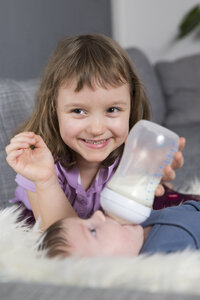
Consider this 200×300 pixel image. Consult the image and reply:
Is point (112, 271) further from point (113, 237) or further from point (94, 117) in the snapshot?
point (94, 117)

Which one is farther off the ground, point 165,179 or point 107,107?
point 107,107

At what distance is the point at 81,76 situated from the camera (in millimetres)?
1146

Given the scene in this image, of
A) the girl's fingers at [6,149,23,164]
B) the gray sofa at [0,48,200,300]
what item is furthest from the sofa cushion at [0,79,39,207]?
the girl's fingers at [6,149,23,164]

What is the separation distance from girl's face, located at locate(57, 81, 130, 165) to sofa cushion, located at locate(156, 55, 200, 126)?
1.63 m

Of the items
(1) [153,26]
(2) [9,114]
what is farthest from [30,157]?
(1) [153,26]

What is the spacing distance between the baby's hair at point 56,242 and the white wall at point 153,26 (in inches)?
124

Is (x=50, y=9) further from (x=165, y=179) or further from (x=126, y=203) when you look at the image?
(x=126, y=203)

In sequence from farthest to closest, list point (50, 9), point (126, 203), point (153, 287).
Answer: point (50, 9), point (126, 203), point (153, 287)

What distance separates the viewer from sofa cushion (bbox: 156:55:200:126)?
2826 millimetres

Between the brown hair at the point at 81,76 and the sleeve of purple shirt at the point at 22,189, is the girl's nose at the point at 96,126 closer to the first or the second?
the brown hair at the point at 81,76

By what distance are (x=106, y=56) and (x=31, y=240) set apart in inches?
21.5

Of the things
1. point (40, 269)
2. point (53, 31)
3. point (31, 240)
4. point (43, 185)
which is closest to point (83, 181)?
point (43, 185)

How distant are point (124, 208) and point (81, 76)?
16.2 inches

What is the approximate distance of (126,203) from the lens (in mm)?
893
